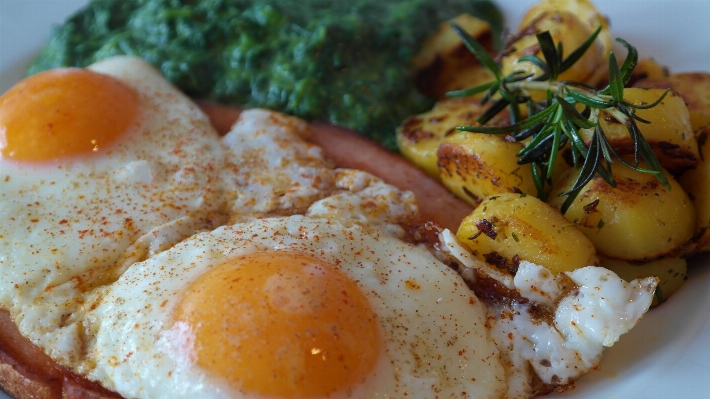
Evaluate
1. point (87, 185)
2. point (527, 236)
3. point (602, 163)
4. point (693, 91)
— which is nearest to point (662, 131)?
point (602, 163)

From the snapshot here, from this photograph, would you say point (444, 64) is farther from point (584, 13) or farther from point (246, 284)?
point (246, 284)

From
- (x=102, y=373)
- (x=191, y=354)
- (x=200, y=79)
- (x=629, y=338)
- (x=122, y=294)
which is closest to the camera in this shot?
(x=191, y=354)

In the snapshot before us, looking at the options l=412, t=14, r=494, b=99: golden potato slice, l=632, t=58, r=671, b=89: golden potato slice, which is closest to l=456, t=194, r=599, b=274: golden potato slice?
l=632, t=58, r=671, b=89: golden potato slice

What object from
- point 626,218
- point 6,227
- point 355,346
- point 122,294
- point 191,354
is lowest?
point 6,227

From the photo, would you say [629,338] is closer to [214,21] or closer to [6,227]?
[6,227]

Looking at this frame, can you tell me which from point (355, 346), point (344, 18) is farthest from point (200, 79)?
point (355, 346)
